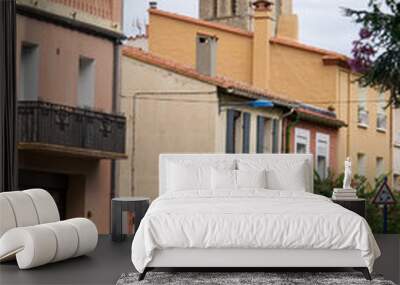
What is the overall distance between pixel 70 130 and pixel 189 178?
119 inches

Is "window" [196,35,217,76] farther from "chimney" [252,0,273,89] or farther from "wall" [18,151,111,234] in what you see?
"wall" [18,151,111,234]

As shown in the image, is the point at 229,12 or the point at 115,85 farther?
the point at 115,85

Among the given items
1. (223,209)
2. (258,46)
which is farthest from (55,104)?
(223,209)

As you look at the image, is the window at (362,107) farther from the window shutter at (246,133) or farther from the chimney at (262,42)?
the window shutter at (246,133)

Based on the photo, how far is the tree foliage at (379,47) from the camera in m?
9.88

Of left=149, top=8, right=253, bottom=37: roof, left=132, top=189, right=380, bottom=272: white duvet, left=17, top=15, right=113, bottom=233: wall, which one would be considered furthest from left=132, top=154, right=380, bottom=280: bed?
left=149, top=8, right=253, bottom=37: roof

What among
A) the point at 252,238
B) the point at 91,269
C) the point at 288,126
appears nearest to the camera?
the point at 252,238

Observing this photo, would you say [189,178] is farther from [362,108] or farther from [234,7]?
[362,108]

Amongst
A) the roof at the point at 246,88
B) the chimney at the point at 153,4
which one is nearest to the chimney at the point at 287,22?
the roof at the point at 246,88

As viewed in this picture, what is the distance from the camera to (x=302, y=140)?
11.1 metres

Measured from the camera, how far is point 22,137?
30.5 feet

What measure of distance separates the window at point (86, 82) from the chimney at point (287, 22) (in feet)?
7.80

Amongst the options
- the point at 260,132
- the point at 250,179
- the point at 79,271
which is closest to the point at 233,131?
the point at 260,132

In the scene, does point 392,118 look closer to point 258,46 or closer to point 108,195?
point 258,46
